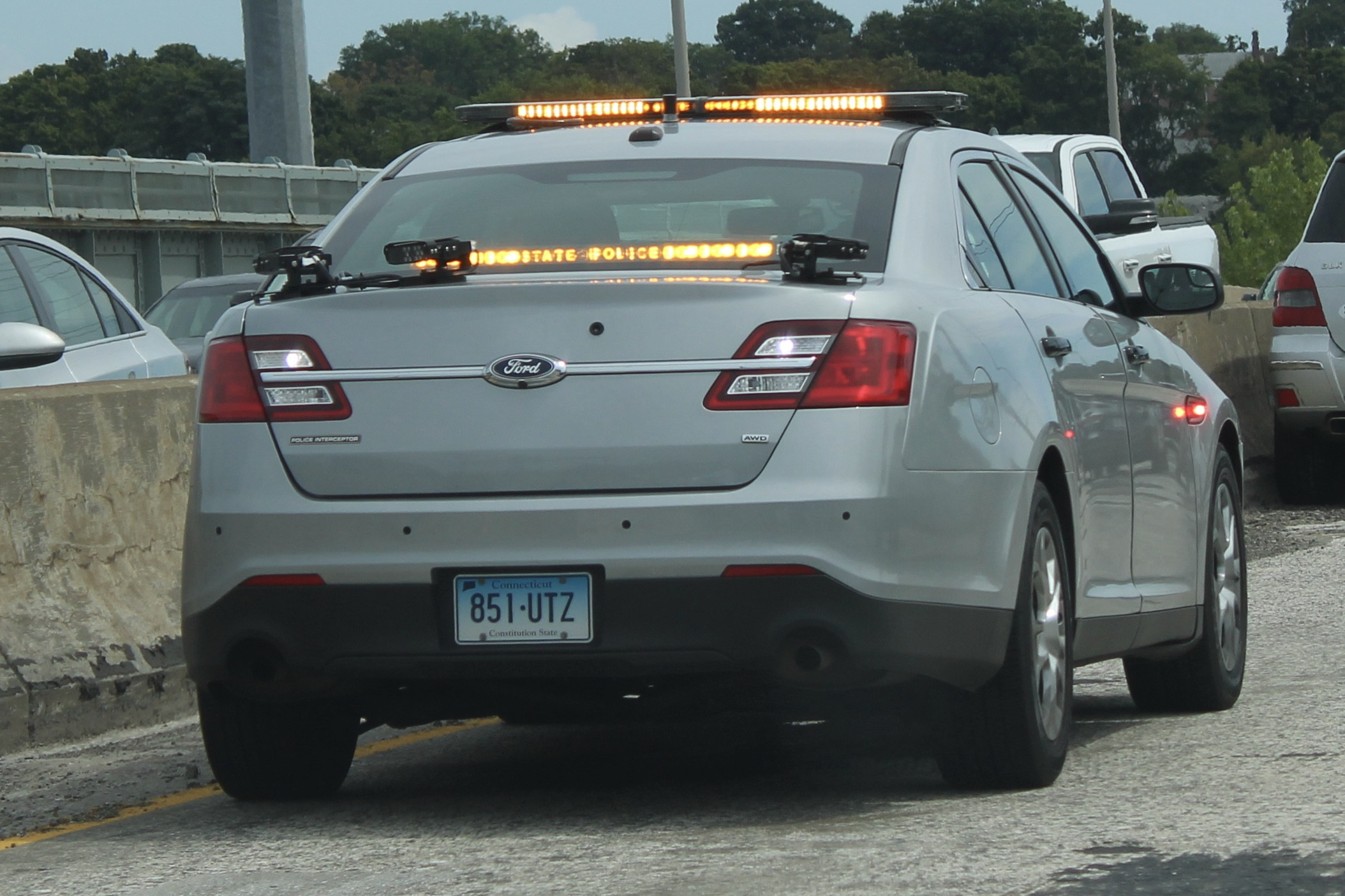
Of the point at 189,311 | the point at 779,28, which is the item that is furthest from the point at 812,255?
the point at 779,28

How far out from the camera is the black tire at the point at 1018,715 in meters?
5.82

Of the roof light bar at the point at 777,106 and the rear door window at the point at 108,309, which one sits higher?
the roof light bar at the point at 777,106

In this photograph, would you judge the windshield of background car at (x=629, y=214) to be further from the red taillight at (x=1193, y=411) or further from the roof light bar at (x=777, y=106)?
the red taillight at (x=1193, y=411)

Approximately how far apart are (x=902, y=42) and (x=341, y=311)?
15943 centimetres

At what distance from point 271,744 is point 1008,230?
7.65ft

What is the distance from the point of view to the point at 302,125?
36531 millimetres

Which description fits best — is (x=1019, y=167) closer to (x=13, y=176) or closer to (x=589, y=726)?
(x=589, y=726)

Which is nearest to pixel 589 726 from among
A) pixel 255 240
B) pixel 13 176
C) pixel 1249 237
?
pixel 13 176

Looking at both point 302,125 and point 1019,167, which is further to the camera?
point 302,125

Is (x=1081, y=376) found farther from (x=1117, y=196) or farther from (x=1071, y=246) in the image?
(x=1117, y=196)

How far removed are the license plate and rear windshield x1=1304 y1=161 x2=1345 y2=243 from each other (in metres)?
10.2

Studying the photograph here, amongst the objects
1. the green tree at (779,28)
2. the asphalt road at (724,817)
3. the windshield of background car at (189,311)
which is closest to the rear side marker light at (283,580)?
the asphalt road at (724,817)

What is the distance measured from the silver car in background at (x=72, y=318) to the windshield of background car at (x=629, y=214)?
342cm

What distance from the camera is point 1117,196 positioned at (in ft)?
55.5
